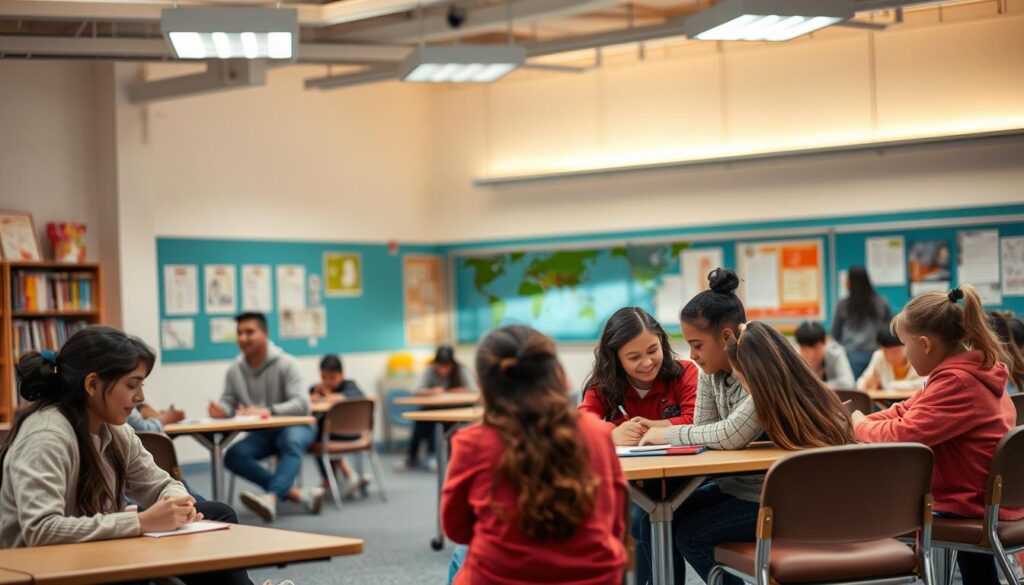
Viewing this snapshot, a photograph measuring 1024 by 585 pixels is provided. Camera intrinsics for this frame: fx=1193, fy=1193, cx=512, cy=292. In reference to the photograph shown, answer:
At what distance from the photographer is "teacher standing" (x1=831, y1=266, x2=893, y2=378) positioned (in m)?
8.90

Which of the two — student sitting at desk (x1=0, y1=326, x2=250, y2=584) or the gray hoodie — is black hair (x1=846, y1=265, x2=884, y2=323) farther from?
student sitting at desk (x1=0, y1=326, x2=250, y2=584)

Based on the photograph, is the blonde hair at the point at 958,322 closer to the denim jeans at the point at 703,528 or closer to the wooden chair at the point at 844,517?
the wooden chair at the point at 844,517

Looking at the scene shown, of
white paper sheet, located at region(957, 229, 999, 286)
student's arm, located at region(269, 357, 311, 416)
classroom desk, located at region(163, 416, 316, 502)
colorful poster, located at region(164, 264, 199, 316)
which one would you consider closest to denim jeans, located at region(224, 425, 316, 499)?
student's arm, located at region(269, 357, 311, 416)

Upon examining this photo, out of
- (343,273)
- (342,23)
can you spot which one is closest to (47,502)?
(342,23)

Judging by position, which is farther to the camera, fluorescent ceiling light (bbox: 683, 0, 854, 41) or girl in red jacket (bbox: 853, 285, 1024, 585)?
fluorescent ceiling light (bbox: 683, 0, 854, 41)

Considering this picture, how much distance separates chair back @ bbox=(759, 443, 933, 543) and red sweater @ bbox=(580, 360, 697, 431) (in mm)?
1306

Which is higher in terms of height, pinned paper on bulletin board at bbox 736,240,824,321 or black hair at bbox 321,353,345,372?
pinned paper on bulletin board at bbox 736,240,824,321

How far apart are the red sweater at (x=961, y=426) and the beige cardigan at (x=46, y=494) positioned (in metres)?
2.35

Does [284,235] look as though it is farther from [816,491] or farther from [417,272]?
[816,491]

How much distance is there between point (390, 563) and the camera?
6.25 m

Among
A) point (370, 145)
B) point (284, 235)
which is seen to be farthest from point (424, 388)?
point (370, 145)

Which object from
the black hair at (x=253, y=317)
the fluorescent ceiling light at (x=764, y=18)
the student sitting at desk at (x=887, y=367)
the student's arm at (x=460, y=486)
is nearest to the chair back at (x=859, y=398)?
the student sitting at desk at (x=887, y=367)

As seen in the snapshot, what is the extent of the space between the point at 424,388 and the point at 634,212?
101 inches

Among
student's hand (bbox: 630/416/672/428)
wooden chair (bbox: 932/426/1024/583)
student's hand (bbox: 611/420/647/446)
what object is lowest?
wooden chair (bbox: 932/426/1024/583)
